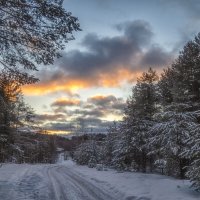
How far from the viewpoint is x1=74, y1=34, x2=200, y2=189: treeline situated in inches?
1081

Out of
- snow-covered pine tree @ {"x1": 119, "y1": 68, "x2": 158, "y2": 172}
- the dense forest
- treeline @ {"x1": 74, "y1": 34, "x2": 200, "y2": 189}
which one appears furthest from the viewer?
snow-covered pine tree @ {"x1": 119, "y1": 68, "x2": 158, "y2": 172}

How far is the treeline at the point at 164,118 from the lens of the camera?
27.5m

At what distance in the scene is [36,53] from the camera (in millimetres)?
14094

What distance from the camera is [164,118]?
32438mm

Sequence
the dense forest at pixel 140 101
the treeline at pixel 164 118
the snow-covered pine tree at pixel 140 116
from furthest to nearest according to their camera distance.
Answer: the snow-covered pine tree at pixel 140 116
the treeline at pixel 164 118
the dense forest at pixel 140 101

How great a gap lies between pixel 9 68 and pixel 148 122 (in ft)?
81.2

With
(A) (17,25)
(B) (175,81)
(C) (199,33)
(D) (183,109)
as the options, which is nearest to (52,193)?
(A) (17,25)

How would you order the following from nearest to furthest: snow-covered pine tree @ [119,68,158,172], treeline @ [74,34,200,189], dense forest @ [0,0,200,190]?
dense forest @ [0,0,200,190], treeline @ [74,34,200,189], snow-covered pine tree @ [119,68,158,172]

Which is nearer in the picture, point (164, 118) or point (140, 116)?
point (164, 118)

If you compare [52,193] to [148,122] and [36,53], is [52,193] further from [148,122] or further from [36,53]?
[148,122]

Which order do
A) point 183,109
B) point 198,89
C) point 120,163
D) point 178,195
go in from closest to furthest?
point 178,195 < point 183,109 < point 198,89 < point 120,163

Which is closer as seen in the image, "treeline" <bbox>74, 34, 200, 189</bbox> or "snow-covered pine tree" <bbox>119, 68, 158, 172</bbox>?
"treeline" <bbox>74, 34, 200, 189</bbox>

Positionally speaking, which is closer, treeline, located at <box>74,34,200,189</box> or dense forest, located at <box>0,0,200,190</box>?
dense forest, located at <box>0,0,200,190</box>

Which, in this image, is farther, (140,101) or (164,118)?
(140,101)
